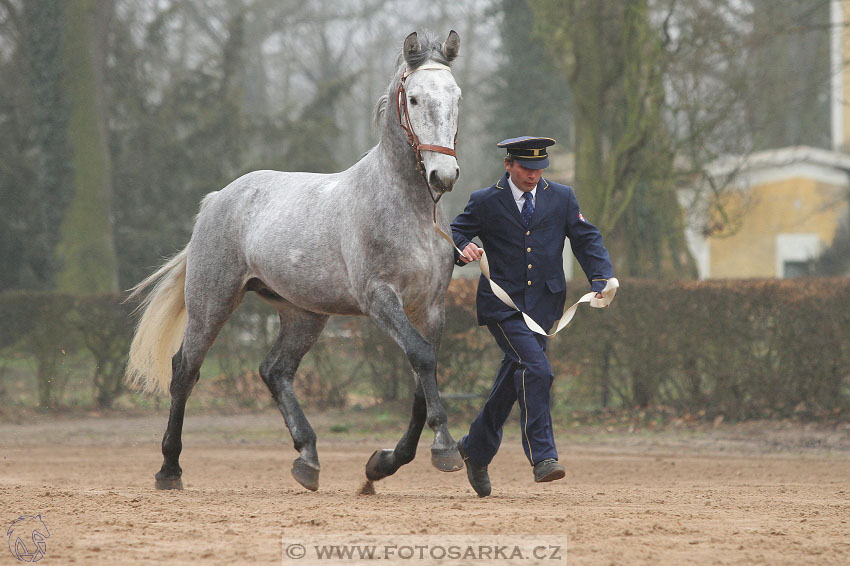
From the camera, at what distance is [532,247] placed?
6.00 meters

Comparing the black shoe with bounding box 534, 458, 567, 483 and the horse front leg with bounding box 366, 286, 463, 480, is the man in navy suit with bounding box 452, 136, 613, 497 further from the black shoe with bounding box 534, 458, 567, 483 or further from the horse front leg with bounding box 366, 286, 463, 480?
the horse front leg with bounding box 366, 286, 463, 480

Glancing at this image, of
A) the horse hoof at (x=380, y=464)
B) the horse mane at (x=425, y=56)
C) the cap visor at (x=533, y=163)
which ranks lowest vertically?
the horse hoof at (x=380, y=464)

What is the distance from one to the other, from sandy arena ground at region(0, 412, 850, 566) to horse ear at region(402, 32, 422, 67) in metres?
2.47

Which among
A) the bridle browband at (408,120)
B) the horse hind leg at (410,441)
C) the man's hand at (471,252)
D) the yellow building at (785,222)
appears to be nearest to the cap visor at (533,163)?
the bridle browband at (408,120)

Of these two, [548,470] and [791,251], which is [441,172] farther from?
[791,251]

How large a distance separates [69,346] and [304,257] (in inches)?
304

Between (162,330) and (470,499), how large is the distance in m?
3.02

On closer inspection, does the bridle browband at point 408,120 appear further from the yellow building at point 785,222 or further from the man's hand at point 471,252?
the yellow building at point 785,222

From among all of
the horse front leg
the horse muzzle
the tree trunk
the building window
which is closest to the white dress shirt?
the horse muzzle

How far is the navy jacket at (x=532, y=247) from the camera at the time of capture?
6000mm

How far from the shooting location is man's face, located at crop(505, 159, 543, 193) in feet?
19.7

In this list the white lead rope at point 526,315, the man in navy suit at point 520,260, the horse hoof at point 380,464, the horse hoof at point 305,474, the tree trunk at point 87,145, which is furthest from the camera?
the tree trunk at point 87,145

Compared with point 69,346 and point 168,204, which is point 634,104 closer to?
point 69,346

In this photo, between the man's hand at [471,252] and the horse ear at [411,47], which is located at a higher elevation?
the horse ear at [411,47]
